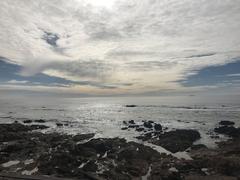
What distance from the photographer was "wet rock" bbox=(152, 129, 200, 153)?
30.8 meters

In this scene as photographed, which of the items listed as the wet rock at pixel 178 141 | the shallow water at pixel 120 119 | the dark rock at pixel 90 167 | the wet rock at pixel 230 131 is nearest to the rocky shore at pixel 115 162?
the dark rock at pixel 90 167

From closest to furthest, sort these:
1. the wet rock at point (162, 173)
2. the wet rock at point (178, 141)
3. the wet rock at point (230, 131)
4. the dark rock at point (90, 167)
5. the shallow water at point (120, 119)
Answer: the wet rock at point (162, 173)
the dark rock at point (90, 167)
the wet rock at point (178, 141)
the wet rock at point (230, 131)
the shallow water at point (120, 119)

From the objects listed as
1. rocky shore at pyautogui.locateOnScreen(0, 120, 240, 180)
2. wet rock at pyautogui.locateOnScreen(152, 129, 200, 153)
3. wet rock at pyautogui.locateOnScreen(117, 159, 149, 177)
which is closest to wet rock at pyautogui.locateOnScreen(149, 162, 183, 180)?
rocky shore at pyautogui.locateOnScreen(0, 120, 240, 180)

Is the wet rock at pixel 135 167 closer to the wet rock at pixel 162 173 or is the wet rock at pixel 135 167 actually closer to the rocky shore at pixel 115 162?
the rocky shore at pixel 115 162

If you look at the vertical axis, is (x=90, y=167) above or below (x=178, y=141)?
below

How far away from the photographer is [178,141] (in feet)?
110

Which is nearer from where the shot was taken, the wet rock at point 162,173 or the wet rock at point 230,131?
the wet rock at point 162,173

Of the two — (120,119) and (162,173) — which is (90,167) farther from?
(120,119)

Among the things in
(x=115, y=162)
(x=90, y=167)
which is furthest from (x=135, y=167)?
(x=90, y=167)

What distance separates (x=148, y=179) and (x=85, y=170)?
617 centimetres

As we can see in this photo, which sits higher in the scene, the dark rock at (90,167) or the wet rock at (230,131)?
the wet rock at (230,131)

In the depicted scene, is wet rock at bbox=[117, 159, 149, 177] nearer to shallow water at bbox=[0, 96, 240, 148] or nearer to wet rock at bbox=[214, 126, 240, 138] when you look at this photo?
shallow water at bbox=[0, 96, 240, 148]

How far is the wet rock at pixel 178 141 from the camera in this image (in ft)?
101

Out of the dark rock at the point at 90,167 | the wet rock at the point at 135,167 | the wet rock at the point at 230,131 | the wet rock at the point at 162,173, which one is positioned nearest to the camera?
the wet rock at the point at 162,173
